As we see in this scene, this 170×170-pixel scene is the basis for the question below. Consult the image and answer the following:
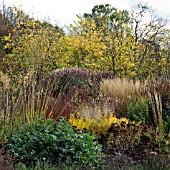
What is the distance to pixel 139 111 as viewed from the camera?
8383 mm

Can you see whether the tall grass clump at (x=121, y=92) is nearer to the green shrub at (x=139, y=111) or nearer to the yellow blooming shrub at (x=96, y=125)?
the green shrub at (x=139, y=111)

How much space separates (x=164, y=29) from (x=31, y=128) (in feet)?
46.4

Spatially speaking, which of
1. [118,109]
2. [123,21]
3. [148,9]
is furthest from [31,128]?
[148,9]

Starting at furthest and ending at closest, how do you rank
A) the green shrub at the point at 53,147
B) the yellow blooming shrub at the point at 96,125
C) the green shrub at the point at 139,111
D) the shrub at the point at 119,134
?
the green shrub at the point at 139,111, the yellow blooming shrub at the point at 96,125, the shrub at the point at 119,134, the green shrub at the point at 53,147

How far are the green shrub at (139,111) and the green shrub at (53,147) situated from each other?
103 inches

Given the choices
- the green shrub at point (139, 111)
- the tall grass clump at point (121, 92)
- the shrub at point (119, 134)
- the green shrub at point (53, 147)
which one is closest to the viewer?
the green shrub at point (53, 147)

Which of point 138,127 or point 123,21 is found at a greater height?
point 123,21

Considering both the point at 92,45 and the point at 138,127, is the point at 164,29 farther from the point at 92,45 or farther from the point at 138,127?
the point at 138,127

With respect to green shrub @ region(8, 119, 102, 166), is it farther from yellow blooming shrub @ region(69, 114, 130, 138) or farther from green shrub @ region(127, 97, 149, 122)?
green shrub @ region(127, 97, 149, 122)

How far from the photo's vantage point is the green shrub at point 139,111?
26.9 feet

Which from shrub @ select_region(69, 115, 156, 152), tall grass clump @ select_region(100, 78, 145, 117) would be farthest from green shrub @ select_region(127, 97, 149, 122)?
shrub @ select_region(69, 115, 156, 152)

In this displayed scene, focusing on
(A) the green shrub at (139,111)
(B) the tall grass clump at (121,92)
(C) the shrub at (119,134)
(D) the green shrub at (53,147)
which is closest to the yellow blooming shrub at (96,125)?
(C) the shrub at (119,134)

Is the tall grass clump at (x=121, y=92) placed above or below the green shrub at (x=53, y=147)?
above

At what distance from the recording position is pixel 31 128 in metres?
5.91
